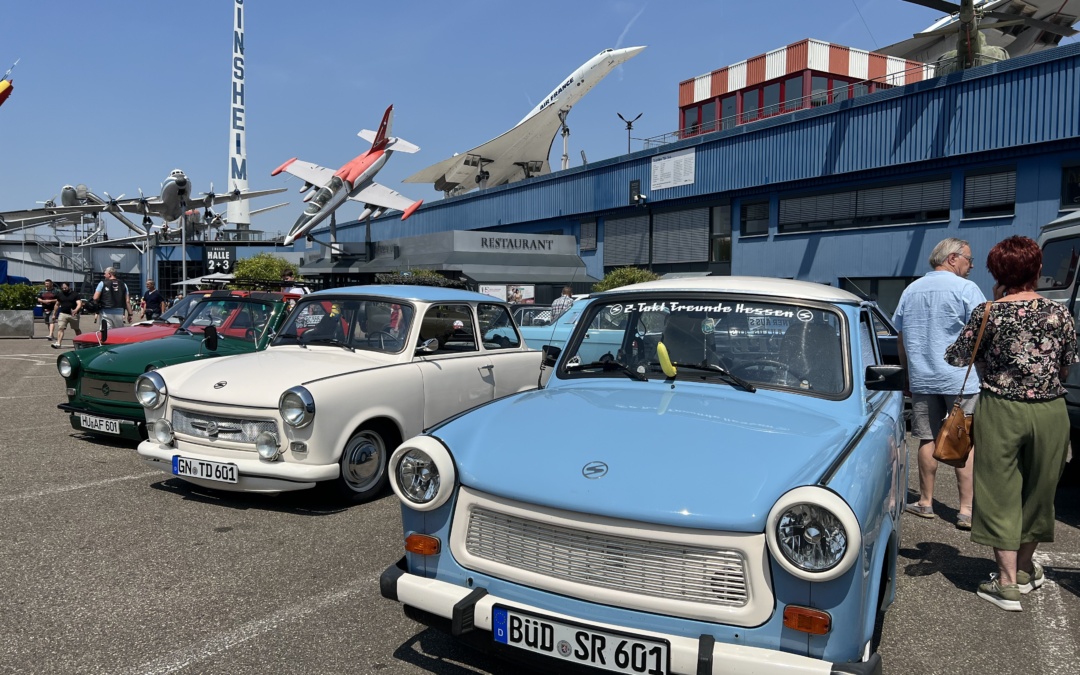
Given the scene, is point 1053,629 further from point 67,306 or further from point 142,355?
point 67,306


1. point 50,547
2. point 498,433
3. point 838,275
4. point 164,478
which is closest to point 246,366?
point 164,478

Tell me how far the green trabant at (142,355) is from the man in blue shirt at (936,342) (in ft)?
18.2

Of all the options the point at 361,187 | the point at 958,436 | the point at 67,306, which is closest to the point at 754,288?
the point at 958,436

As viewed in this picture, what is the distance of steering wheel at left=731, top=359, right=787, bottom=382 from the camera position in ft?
11.6

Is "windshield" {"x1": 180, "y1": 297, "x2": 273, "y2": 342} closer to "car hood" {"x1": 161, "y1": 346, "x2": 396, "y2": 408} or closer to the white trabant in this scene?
the white trabant

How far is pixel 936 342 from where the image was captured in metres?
4.96

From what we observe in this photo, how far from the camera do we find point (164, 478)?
19.8 feet

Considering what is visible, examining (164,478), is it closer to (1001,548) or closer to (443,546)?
(443,546)

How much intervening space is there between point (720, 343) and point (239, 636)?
8.43ft

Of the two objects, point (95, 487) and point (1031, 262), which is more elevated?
point (1031, 262)

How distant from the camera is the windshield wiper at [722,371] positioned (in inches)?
138

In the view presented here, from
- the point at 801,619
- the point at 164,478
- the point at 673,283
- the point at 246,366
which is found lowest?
the point at 164,478

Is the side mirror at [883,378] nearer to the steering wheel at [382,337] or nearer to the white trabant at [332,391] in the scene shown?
the white trabant at [332,391]

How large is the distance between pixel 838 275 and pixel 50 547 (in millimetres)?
24104
